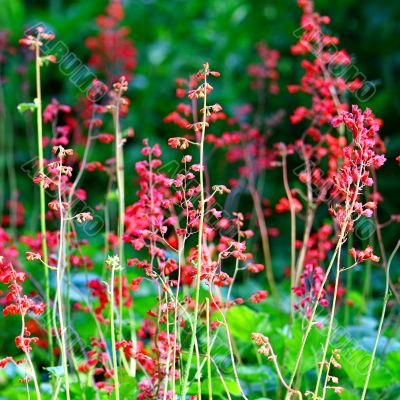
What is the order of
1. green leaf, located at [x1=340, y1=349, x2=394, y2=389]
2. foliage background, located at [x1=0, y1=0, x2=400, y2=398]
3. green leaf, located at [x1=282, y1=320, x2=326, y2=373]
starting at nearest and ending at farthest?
green leaf, located at [x1=340, y1=349, x2=394, y2=389], green leaf, located at [x1=282, y1=320, x2=326, y2=373], foliage background, located at [x1=0, y1=0, x2=400, y2=398]

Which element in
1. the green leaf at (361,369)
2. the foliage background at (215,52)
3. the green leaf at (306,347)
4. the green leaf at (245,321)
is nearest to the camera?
the green leaf at (361,369)

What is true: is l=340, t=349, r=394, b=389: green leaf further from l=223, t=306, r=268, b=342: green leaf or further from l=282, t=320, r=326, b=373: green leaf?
l=223, t=306, r=268, b=342: green leaf

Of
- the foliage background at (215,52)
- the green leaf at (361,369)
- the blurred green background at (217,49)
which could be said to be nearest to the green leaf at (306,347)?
the green leaf at (361,369)

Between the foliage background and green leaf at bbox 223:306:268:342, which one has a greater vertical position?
the foliage background

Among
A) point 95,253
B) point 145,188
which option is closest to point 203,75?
point 145,188

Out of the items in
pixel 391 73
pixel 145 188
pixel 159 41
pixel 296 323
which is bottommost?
pixel 296 323

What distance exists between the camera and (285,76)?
18.5ft

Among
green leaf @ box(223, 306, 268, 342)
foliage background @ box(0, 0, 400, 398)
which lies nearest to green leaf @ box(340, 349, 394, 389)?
green leaf @ box(223, 306, 268, 342)

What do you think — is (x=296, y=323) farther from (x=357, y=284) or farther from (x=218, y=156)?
(x=218, y=156)

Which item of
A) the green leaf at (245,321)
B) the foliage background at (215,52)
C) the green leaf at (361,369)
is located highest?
the foliage background at (215,52)

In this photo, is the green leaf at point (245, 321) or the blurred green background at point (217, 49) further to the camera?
the blurred green background at point (217, 49)

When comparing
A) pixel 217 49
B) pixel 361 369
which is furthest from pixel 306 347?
pixel 217 49

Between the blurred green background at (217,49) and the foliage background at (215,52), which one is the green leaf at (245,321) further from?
the blurred green background at (217,49)

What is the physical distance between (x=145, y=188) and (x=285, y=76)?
3619 millimetres
